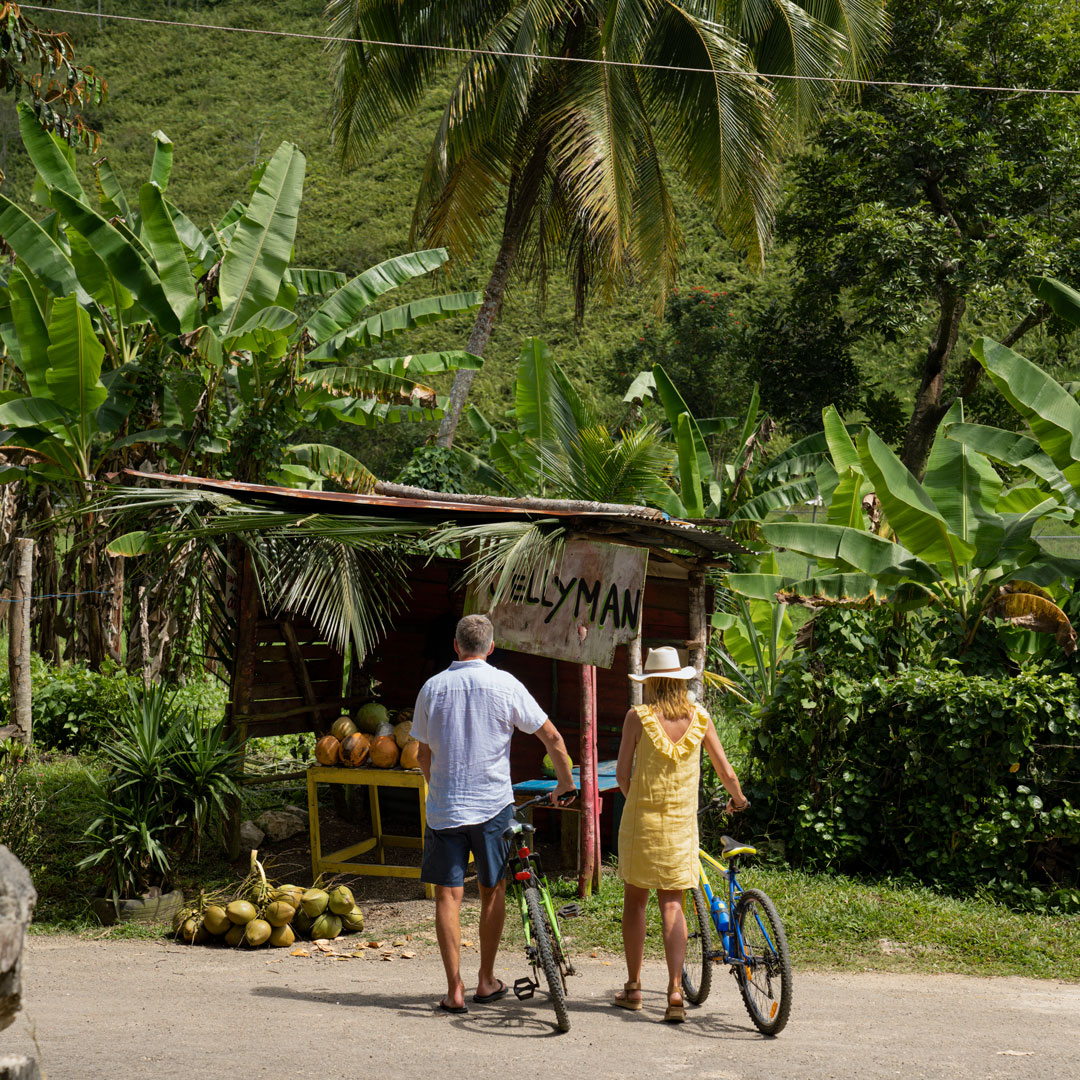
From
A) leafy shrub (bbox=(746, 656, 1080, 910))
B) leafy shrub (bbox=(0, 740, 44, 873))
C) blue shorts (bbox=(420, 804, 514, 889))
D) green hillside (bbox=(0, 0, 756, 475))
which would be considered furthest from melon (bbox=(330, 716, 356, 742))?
green hillside (bbox=(0, 0, 756, 475))

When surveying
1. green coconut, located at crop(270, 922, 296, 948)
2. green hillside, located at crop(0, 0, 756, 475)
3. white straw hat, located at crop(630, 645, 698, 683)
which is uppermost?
green hillside, located at crop(0, 0, 756, 475)

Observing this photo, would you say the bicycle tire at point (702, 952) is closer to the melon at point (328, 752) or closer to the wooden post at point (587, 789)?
the wooden post at point (587, 789)

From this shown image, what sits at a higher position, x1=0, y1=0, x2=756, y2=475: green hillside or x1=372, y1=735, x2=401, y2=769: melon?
x1=0, y1=0, x2=756, y2=475: green hillside

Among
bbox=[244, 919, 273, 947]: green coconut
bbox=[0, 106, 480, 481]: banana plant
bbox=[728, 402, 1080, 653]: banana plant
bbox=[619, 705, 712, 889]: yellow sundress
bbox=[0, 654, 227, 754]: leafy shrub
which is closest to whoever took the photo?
bbox=[619, 705, 712, 889]: yellow sundress

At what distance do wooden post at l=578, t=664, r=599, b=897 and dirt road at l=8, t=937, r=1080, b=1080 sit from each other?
104 cm

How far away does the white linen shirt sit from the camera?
203 inches

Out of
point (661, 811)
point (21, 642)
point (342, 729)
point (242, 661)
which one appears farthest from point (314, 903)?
point (21, 642)

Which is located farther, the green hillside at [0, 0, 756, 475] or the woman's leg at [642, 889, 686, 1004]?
the green hillside at [0, 0, 756, 475]

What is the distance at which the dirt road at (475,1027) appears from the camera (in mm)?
4578

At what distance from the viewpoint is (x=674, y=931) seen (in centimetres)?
509

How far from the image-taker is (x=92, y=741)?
37.6ft

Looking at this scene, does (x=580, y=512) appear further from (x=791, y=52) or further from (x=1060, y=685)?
(x=791, y=52)

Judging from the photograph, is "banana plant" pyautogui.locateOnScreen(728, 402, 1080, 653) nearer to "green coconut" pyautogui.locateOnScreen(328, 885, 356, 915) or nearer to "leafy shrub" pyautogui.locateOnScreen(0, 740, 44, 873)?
"green coconut" pyautogui.locateOnScreen(328, 885, 356, 915)

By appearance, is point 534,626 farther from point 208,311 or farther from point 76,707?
point 76,707
